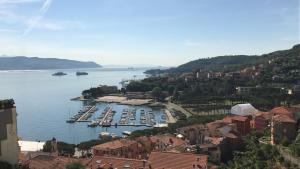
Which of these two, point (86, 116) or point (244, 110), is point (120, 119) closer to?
point (86, 116)

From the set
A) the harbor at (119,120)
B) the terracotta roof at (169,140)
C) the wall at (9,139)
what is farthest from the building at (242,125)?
the wall at (9,139)

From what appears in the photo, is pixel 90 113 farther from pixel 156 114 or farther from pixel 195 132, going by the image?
pixel 195 132

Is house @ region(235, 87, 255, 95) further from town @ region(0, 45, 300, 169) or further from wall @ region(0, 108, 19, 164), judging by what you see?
wall @ region(0, 108, 19, 164)

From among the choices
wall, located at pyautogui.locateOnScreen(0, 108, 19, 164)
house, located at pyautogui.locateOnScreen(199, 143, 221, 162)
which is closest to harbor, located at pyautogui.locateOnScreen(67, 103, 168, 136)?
house, located at pyautogui.locateOnScreen(199, 143, 221, 162)

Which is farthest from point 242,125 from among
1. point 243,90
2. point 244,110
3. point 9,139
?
point 243,90

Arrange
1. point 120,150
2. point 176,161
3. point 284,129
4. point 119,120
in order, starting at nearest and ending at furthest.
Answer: point 176,161 → point 284,129 → point 120,150 → point 119,120

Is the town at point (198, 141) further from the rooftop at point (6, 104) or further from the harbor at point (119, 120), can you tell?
the harbor at point (119, 120)
